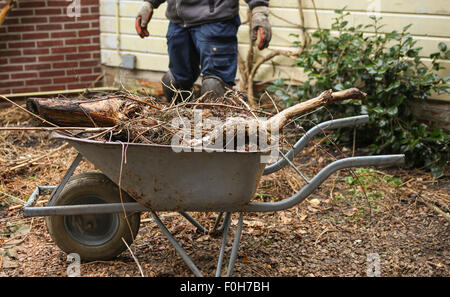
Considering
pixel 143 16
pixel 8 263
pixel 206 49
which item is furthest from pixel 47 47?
pixel 8 263

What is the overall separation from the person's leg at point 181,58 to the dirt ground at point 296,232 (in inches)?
37.3

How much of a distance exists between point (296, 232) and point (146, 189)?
126 cm

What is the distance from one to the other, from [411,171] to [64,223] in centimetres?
275

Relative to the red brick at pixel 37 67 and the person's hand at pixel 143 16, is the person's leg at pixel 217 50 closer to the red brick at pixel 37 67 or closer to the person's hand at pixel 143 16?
the person's hand at pixel 143 16

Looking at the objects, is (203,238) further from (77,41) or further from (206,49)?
→ (77,41)

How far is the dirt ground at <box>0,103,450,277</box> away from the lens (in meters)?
2.76

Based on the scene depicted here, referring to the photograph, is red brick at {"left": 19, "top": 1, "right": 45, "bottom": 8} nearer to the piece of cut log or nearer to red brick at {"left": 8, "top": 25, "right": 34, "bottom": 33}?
red brick at {"left": 8, "top": 25, "right": 34, "bottom": 33}

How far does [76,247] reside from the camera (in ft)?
8.54

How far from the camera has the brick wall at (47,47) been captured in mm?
5227

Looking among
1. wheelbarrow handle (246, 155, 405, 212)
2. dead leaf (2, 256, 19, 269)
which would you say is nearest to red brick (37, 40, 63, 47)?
dead leaf (2, 256, 19, 269)

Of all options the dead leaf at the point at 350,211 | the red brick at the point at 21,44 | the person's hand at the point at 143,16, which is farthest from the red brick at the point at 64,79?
the dead leaf at the point at 350,211

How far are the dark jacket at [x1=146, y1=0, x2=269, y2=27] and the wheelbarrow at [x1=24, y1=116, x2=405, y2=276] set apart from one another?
138cm

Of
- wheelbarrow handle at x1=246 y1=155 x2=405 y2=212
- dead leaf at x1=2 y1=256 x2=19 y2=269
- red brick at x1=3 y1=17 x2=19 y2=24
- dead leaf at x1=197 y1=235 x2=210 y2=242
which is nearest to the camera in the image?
wheelbarrow handle at x1=246 y1=155 x2=405 y2=212
